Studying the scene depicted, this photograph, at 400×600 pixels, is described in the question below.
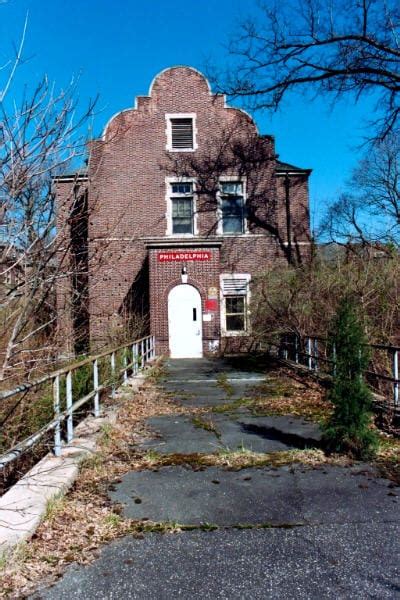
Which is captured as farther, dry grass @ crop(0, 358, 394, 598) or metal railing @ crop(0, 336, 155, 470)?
metal railing @ crop(0, 336, 155, 470)

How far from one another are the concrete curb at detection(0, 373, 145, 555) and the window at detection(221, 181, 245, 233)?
16.6 m

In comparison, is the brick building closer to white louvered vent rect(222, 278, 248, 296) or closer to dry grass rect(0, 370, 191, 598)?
white louvered vent rect(222, 278, 248, 296)

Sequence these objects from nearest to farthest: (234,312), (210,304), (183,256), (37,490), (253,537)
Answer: (253,537) → (37,490) → (183,256) → (210,304) → (234,312)

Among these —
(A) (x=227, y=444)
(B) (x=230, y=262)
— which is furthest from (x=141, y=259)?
(A) (x=227, y=444)

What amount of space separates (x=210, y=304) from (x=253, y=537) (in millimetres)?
16548

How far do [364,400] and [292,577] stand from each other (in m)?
3.04

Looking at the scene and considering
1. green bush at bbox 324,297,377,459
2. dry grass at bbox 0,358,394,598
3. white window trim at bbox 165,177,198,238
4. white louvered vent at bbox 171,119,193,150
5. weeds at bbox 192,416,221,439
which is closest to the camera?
dry grass at bbox 0,358,394,598

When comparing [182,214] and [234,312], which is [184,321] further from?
[182,214]

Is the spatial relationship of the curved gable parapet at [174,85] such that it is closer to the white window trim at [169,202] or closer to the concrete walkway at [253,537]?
the white window trim at [169,202]

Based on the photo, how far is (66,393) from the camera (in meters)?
6.61

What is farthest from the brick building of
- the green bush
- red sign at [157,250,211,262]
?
the green bush

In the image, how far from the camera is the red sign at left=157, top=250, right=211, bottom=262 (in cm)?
2031

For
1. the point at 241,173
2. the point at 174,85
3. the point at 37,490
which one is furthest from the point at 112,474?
the point at 174,85

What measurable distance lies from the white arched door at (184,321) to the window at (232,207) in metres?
3.90
